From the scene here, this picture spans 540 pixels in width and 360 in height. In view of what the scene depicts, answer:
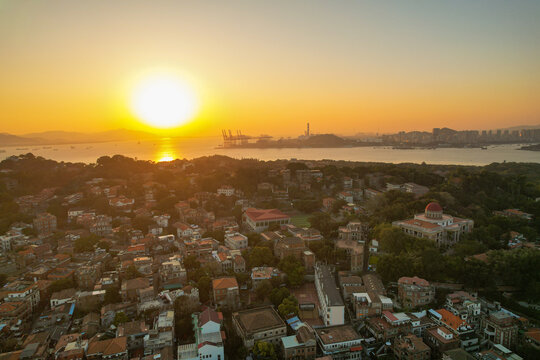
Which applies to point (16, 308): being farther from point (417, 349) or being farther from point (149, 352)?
point (417, 349)

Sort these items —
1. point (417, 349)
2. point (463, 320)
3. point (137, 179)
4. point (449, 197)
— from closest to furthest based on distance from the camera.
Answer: point (417, 349) < point (463, 320) < point (449, 197) < point (137, 179)

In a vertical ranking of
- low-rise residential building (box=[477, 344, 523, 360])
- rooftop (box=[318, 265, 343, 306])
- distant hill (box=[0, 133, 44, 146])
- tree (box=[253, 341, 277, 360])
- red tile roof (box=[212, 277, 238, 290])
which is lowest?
low-rise residential building (box=[477, 344, 523, 360])

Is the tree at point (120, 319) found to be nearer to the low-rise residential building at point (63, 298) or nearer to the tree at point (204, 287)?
the low-rise residential building at point (63, 298)

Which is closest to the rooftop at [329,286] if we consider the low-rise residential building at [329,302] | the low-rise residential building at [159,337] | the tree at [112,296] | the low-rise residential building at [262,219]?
the low-rise residential building at [329,302]

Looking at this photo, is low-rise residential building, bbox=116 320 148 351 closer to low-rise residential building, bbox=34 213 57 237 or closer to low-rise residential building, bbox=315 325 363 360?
low-rise residential building, bbox=315 325 363 360

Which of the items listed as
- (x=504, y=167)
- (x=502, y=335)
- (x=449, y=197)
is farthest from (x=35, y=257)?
(x=504, y=167)

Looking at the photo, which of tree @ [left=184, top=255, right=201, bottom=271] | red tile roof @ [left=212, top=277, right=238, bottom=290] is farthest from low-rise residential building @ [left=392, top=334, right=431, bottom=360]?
tree @ [left=184, top=255, right=201, bottom=271]
